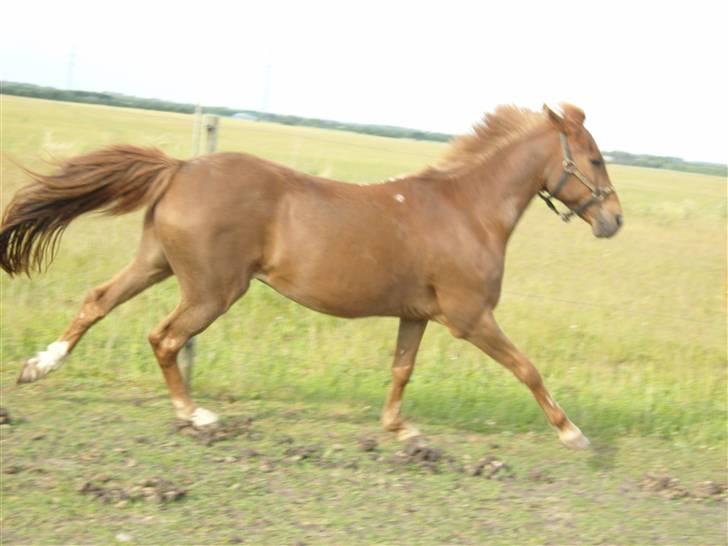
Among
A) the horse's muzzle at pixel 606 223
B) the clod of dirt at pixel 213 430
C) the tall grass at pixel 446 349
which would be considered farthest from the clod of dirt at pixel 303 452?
the horse's muzzle at pixel 606 223

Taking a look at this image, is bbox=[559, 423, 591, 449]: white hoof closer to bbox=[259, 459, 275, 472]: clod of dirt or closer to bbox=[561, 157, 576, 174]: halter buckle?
bbox=[561, 157, 576, 174]: halter buckle

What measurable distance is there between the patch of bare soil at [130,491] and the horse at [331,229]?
3.27 feet

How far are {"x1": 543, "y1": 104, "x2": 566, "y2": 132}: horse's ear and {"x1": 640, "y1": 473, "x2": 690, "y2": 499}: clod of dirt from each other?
215 centimetres

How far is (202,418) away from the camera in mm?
5273

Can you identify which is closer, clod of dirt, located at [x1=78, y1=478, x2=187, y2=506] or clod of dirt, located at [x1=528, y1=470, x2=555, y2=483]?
clod of dirt, located at [x1=78, y1=478, x2=187, y2=506]

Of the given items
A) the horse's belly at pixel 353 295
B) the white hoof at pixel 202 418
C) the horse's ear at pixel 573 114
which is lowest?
the white hoof at pixel 202 418

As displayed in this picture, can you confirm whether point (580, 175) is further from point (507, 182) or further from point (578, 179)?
point (507, 182)

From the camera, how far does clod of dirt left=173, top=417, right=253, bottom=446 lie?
16.6ft

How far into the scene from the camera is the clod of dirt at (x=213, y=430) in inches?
199

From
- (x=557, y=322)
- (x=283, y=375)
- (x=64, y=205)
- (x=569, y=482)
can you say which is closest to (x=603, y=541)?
(x=569, y=482)

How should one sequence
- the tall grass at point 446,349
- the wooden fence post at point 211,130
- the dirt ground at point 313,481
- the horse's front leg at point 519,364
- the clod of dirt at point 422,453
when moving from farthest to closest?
the tall grass at point 446,349 < the wooden fence post at point 211,130 < the horse's front leg at point 519,364 < the clod of dirt at point 422,453 < the dirt ground at point 313,481

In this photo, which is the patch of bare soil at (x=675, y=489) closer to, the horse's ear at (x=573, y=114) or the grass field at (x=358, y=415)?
the grass field at (x=358, y=415)

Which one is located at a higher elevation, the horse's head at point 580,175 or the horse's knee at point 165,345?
the horse's head at point 580,175

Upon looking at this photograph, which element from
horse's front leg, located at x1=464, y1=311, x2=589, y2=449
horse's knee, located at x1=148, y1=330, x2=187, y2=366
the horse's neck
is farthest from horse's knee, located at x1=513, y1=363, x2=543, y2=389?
horse's knee, located at x1=148, y1=330, x2=187, y2=366
